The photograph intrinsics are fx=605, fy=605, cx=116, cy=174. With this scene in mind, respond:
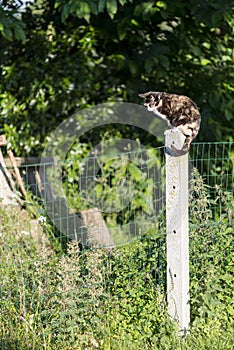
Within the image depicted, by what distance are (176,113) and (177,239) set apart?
80 cm

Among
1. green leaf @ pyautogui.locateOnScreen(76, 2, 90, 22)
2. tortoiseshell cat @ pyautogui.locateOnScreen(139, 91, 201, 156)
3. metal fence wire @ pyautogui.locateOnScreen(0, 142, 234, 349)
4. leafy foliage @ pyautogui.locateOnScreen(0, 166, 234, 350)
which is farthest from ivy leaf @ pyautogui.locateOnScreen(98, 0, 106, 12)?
leafy foliage @ pyautogui.locateOnScreen(0, 166, 234, 350)

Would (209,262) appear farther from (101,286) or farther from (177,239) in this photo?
(101,286)

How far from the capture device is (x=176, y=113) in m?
3.84

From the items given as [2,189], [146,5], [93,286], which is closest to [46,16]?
[146,5]

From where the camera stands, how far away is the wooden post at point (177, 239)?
3.82m

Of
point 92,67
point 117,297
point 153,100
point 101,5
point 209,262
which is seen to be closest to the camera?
point 153,100

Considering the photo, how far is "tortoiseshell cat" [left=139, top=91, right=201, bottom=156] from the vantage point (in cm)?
380

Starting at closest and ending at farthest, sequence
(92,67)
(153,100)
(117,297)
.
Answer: (153,100), (117,297), (92,67)

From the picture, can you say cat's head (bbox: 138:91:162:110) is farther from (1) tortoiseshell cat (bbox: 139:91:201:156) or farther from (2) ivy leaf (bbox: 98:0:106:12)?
(2) ivy leaf (bbox: 98:0:106:12)

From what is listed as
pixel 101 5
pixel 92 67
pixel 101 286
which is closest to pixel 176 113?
pixel 101 286

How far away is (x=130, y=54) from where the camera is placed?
278 inches

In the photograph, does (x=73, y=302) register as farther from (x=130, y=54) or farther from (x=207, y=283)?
(x=130, y=54)

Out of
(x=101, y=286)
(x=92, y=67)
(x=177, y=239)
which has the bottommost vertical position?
(x=101, y=286)

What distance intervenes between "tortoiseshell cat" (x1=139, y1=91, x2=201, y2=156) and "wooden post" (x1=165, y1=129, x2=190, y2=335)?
0.07m
